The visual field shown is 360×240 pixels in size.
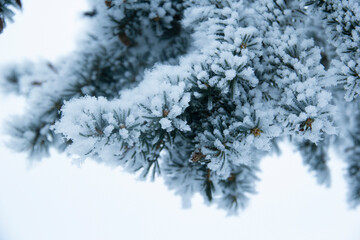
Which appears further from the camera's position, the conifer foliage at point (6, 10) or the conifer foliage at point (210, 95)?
the conifer foliage at point (6, 10)

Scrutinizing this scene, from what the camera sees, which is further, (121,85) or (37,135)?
(121,85)

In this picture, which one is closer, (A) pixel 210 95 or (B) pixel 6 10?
(A) pixel 210 95

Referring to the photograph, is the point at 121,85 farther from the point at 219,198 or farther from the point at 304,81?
the point at 304,81

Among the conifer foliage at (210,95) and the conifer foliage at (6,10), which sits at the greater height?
→ the conifer foliage at (6,10)

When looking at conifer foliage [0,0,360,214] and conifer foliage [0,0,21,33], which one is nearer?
conifer foliage [0,0,360,214]

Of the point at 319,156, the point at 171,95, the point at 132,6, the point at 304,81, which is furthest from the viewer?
the point at 319,156

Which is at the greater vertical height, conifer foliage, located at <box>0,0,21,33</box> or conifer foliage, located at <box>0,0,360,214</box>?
conifer foliage, located at <box>0,0,21,33</box>

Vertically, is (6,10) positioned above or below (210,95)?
above

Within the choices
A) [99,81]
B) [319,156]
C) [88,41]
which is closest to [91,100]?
[99,81]
